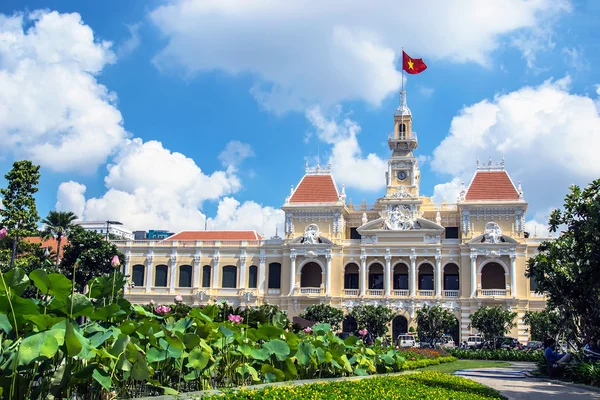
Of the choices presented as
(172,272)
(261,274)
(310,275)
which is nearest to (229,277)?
(261,274)

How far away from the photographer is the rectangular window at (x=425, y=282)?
5362 cm

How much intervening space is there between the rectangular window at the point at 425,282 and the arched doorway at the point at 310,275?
28.5ft

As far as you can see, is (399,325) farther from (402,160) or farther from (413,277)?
(402,160)

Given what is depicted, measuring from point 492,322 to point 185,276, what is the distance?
88.9 feet

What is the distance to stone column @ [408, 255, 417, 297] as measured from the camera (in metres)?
51.7

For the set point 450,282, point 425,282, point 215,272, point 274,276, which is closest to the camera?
point 450,282

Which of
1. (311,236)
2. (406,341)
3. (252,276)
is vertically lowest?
(406,341)

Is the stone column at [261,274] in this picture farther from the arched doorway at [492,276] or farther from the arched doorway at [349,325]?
the arched doorway at [492,276]

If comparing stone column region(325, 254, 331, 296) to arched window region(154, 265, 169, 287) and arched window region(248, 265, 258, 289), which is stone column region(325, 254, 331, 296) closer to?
arched window region(248, 265, 258, 289)

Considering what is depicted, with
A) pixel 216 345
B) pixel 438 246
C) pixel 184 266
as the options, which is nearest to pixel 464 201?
pixel 438 246

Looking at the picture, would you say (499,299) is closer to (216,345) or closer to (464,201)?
(464,201)

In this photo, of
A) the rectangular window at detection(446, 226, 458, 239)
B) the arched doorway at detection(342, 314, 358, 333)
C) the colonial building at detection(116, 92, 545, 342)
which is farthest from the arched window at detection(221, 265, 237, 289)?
the rectangular window at detection(446, 226, 458, 239)

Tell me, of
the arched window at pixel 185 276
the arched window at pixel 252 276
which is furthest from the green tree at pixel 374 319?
the arched window at pixel 185 276

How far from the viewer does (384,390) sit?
12.7 metres
